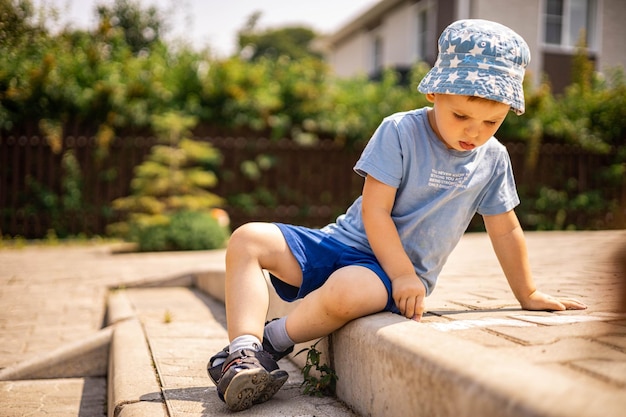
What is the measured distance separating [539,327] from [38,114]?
29.9 ft

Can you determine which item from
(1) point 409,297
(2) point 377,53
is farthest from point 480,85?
(2) point 377,53

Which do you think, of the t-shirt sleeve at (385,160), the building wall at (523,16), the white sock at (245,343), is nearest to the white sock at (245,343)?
the white sock at (245,343)

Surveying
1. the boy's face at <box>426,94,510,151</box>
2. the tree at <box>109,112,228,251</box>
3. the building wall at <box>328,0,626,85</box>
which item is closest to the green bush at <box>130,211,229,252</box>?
the tree at <box>109,112,228,251</box>

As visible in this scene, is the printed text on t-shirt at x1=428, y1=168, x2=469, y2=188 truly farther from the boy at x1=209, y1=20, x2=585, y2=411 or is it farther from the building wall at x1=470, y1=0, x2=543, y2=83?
the building wall at x1=470, y1=0, x2=543, y2=83

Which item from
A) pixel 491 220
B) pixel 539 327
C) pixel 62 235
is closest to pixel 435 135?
pixel 491 220

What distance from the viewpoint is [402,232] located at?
2338 millimetres

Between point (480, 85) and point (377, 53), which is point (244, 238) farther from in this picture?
point (377, 53)

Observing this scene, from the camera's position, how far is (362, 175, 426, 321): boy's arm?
2.11 meters

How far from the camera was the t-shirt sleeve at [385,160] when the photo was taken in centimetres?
225

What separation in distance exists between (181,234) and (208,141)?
8.86ft

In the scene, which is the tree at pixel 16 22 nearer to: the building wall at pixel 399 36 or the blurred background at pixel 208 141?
the blurred background at pixel 208 141

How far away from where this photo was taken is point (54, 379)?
122 inches

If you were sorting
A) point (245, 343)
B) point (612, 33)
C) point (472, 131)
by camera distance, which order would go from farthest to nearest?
1. point (612, 33)
2. point (472, 131)
3. point (245, 343)

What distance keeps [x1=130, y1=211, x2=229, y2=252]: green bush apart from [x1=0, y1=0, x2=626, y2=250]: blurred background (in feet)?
0.06
